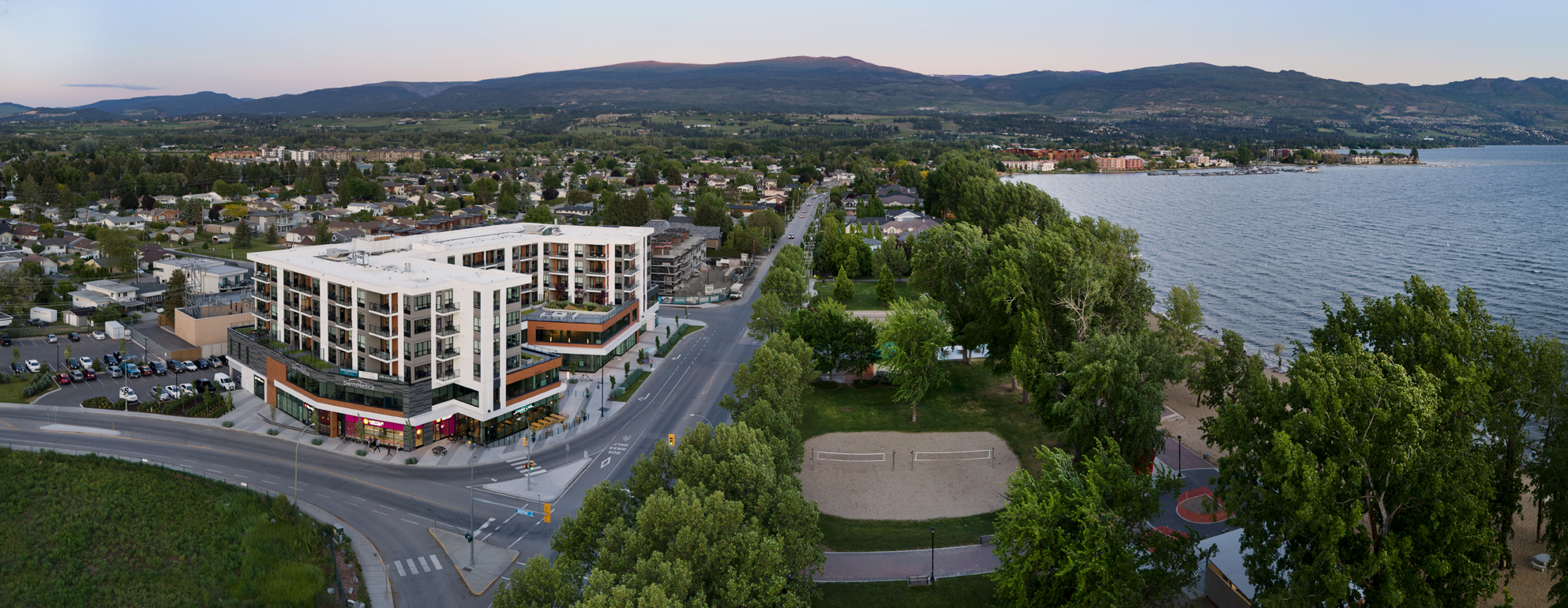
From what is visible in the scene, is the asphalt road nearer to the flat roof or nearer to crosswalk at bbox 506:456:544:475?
crosswalk at bbox 506:456:544:475

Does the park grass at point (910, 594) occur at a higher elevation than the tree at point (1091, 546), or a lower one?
lower

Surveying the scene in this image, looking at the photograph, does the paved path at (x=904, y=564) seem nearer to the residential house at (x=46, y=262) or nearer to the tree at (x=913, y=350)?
the tree at (x=913, y=350)

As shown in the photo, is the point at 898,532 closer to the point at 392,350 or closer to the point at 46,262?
the point at 392,350

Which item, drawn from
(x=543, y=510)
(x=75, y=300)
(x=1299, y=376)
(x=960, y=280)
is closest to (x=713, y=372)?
(x=960, y=280)

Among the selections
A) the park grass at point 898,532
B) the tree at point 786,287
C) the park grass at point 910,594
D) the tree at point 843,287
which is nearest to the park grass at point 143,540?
the park grass at point 910,594

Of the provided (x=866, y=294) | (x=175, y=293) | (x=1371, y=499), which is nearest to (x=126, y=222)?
(x=175, y=293)

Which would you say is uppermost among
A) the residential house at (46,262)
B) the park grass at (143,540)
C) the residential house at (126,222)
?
the residential house at (126,222)

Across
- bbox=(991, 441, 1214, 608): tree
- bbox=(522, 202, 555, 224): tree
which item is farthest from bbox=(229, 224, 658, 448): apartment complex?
bbox=(522, 202, 555, 224): tree

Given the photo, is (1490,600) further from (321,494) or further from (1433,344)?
(321,494)
